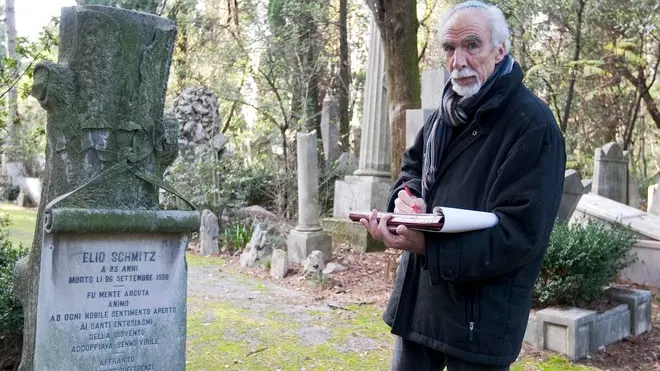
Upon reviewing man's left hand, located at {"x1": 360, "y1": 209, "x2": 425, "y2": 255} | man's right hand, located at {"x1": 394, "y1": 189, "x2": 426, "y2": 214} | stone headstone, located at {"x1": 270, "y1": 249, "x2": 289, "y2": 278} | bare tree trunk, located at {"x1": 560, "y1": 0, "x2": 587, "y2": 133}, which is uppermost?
bare tree trunk, located at {"x1": 560, "y1": 0, "x2": 587, "y2": 133}

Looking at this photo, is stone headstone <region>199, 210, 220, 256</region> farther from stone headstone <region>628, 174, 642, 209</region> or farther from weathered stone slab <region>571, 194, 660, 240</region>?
stone headstone <region>628, 174, 642, 209</region>

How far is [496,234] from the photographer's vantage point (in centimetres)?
207

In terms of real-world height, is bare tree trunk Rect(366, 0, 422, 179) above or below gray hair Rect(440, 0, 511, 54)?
above

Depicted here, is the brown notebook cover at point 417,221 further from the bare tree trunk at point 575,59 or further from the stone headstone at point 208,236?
the bare tree trunk at point 575,59

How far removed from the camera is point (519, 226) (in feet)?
6.81

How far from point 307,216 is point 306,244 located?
53 cm

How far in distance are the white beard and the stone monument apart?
781cm

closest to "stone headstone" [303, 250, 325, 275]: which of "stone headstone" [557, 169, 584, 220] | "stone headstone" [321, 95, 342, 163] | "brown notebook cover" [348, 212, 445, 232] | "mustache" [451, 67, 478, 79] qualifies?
"stone headstone" [557, 169, 584, 220]

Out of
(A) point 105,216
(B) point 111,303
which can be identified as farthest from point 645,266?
(A) point 105,216

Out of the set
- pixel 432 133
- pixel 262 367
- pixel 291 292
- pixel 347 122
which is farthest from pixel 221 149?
pixel 432 133

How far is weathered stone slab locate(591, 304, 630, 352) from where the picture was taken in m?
5.48

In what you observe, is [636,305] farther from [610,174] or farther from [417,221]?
[610,174]

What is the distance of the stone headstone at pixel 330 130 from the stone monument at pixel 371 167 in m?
4.28

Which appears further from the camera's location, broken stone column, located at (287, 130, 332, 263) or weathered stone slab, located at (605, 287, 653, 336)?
broken stone column, located at (287, 130, 332, 263)
